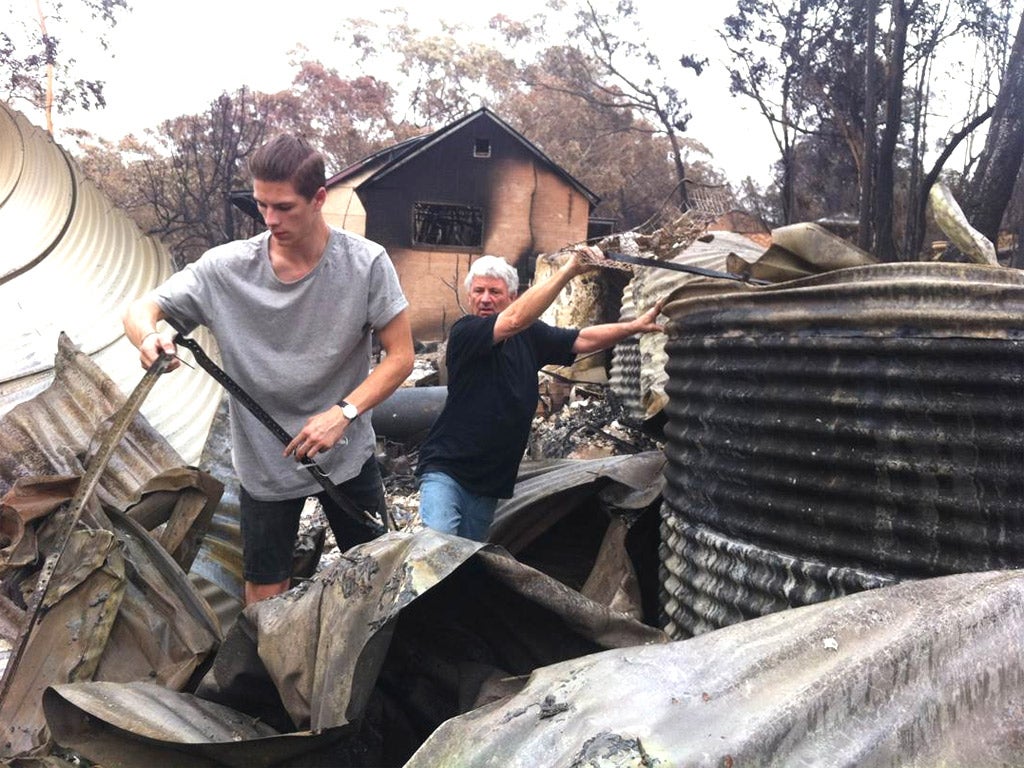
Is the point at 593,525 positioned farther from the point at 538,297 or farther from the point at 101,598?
the point at 101,598

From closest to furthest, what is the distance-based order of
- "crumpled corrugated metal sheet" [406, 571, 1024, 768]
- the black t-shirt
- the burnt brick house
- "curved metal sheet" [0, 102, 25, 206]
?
"crumpled corrugated metal sheet" [406, 571, 1024, 768]
the black t-shirt
"curved metal sheet" [0, 102, 25, 206]
the burnt brick house

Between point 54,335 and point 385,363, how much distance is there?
2.53 metres

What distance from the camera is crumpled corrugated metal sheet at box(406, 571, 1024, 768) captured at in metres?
0.94

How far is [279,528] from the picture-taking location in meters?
2.57

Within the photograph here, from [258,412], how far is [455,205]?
1501cm

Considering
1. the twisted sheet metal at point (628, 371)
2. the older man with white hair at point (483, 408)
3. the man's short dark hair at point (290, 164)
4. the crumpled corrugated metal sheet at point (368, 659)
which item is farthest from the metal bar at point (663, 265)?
the twisted sheet metal at point (628, 371)

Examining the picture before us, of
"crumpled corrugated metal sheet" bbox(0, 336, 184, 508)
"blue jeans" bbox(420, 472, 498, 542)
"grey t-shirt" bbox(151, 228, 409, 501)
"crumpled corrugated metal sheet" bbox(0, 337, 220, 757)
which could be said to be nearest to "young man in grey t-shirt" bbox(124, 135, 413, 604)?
"grey t-shirt" bbox(151, 228, 409, 501)

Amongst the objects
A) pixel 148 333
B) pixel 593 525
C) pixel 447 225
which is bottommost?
pixel 593 525

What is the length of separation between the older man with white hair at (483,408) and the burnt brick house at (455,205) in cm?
1336

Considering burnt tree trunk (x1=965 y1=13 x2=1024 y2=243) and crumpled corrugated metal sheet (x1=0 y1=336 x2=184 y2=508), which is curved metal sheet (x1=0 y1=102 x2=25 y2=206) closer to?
crumpled corrugated metal sheet (x1=0 y1=336 x2=184 y2=508)

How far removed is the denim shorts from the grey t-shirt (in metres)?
0.07

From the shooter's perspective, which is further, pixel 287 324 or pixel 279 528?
pixel 279 528

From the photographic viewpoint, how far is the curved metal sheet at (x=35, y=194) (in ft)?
16.1

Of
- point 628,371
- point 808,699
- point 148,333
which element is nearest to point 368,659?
point 808,699
